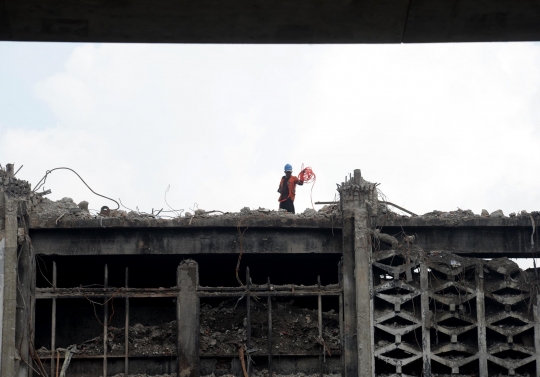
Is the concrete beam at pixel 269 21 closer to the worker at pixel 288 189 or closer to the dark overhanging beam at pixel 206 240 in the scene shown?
the dark overhanging beam at pixel 206 240

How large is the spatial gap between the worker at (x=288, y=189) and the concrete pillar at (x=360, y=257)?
2.02 metres

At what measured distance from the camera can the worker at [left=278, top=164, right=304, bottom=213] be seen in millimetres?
18391

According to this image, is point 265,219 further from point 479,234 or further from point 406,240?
point 479,234

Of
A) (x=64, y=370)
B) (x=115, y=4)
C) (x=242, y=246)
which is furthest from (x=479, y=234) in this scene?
(x=115, y=4)

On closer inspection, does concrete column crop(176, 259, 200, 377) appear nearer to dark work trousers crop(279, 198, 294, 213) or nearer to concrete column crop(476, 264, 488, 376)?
dark work trousers crop(279, 198, 294, 213)

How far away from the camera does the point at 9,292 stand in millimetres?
15984

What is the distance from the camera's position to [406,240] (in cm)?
1638

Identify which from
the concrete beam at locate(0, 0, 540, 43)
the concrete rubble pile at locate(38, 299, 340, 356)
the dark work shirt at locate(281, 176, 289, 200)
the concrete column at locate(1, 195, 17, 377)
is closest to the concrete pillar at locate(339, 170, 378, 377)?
the concrete rubble pile at locate(38, 299, 340, 356)

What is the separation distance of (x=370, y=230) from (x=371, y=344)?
7.08 ft

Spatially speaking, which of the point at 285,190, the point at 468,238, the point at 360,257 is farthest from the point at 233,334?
the point at 468,238

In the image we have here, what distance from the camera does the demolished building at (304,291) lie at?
16078mm

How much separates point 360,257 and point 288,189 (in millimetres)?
2869

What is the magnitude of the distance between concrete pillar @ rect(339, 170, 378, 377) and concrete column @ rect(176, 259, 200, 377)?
2.86 meters

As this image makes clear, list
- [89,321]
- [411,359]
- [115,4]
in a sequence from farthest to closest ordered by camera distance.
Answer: [89,321] → [411,359] → [115,4]
